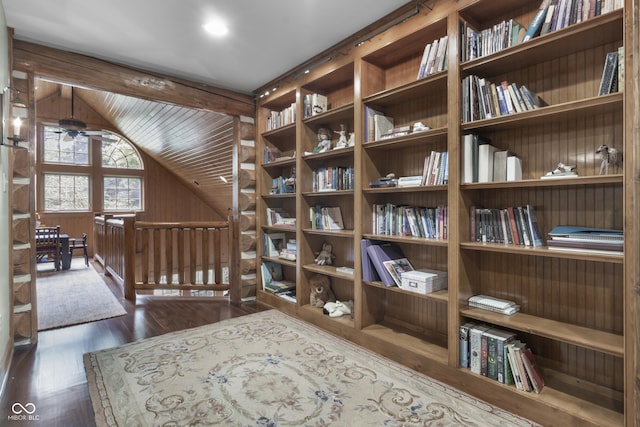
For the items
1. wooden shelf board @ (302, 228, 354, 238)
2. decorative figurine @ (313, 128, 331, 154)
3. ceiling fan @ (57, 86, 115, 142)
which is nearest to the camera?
wooden shelf board @ (302, 228, 354, 238)

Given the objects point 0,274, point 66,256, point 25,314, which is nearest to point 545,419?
point 0,274

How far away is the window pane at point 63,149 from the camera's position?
7219 mm

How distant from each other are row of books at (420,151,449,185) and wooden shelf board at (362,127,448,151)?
11 centimetres

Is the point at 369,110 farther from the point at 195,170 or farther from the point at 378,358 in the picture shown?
the point at 195,170

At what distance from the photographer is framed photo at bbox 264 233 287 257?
3629 millimetres

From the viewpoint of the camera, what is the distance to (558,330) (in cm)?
165

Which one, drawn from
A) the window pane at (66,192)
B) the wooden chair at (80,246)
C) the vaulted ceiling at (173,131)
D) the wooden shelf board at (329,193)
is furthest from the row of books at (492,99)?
the window pane at (66,192)

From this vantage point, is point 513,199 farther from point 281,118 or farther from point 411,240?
point 281,118

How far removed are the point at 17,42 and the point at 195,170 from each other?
4489mm

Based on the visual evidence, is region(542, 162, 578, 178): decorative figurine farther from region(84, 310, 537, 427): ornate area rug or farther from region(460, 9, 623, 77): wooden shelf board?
region(84, 310, 537, 427): ornate area rug

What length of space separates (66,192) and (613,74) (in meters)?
9.06

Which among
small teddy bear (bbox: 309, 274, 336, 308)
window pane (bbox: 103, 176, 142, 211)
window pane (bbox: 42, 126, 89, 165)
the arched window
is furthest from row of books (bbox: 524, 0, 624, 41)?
window pane (bbox: 103, 176, 142, 211)

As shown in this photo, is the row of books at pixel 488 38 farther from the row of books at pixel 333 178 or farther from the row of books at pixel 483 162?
the row of books at pixel 333 178

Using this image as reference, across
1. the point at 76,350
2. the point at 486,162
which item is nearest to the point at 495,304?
the point at 486,162
